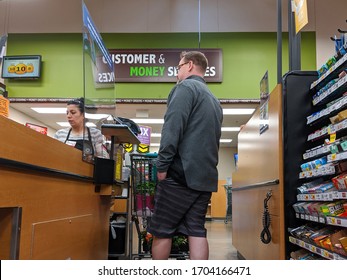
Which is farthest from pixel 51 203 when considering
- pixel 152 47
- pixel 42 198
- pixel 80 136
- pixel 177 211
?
pixel 152 47

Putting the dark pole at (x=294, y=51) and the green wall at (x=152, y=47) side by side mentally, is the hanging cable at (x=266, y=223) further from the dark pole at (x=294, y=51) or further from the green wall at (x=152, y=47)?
the green wall at (x=152, y=47)

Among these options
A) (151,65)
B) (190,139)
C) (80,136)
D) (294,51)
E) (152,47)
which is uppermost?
(152,47)

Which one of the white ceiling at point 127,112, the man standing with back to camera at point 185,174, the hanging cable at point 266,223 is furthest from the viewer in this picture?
the white ceiling at point 127,112

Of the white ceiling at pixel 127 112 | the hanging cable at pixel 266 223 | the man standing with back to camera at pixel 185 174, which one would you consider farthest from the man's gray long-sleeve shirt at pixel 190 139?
the white ceiling at pixel 127 112

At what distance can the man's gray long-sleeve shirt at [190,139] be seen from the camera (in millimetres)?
1971

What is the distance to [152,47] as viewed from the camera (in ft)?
21.1

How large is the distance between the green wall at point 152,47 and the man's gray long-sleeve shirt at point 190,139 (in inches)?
169

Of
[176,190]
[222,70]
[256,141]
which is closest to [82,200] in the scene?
[176,190]

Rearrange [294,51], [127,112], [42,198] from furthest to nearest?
[127,112]
[294,51]
[42,198]

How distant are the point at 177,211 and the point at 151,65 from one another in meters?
4.70

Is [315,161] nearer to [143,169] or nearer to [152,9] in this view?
[143,169]

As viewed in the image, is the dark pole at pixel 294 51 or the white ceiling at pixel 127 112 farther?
the white ceiling at pixel 127 112

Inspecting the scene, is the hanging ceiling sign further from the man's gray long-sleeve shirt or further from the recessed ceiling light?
the man's gray long-sleeve shirt

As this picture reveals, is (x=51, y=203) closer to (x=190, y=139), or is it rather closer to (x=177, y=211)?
(x=177, y=211)
